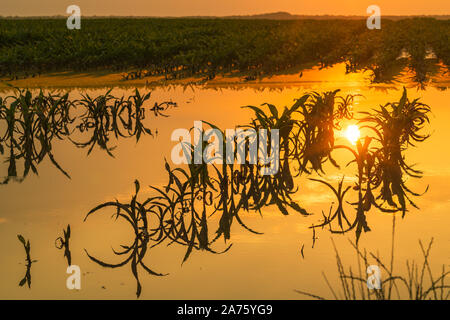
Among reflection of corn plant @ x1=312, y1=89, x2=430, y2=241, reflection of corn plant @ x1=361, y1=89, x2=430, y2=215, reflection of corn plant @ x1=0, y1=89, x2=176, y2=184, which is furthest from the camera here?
reflection of corn plant @ x1=0, y1=89, x2=176, y2=184

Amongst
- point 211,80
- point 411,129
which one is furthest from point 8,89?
point 411,129

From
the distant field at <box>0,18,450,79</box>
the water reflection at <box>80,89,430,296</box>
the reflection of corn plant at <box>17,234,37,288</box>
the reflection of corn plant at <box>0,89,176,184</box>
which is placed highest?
the distant field at <box>0,18,450,79</box>

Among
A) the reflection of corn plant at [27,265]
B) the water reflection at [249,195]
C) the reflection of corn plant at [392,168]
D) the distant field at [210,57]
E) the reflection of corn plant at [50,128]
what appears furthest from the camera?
the distant field at [210,57]

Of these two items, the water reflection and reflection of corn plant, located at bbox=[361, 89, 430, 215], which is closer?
the water reflection

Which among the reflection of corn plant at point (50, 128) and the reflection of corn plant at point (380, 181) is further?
the reflection of corn plant at point (50, 128)

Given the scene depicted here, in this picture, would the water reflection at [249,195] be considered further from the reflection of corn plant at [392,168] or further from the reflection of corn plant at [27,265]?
the reflection of corn plant at [27,265]

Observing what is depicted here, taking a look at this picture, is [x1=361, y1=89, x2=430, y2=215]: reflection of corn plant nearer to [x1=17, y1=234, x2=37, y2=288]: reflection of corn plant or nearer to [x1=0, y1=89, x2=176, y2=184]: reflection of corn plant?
[x1=17, y1=234, x2=37, y2=288]: reflection of corn plant

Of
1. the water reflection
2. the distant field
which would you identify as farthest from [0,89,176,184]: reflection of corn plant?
the distant field

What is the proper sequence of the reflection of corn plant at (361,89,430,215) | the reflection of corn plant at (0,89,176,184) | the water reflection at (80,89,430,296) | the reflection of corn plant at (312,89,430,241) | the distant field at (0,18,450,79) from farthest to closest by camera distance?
the distant field at (0,18,450,79), the reflection of corn plant at (0,89,176,184), the reflection of corn plant at (361,89,430,215), the reflection of corn plant at (312,89,430,241), the water reflection at (80,89,430,296)

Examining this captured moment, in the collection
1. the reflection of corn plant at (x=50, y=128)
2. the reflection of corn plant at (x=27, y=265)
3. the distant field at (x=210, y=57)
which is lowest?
the reflection of corn plant at (x=27, y=265)

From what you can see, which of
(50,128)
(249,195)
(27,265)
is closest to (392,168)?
(249,195)

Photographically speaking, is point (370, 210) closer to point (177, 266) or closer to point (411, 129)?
point (177, 266)

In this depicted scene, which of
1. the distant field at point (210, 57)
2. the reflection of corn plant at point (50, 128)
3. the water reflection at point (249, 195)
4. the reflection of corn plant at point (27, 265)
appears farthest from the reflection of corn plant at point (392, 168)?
the distant field at point (210, 57)

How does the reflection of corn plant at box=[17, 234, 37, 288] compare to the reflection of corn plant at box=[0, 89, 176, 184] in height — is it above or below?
below
